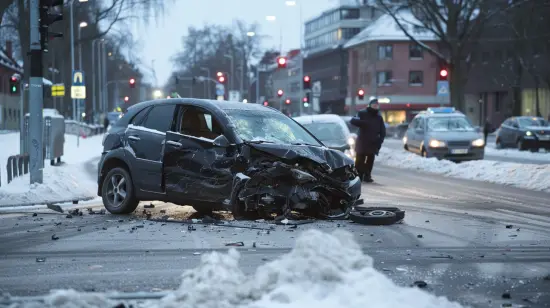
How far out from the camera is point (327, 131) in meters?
21.6

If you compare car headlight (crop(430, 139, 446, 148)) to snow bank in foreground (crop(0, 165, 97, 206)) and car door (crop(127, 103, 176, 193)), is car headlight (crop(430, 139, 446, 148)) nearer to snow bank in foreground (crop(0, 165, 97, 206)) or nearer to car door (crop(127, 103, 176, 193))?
snow bank in foreground (crop(0, 165, 97, 206))

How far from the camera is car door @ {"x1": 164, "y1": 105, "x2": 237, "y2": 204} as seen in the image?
37.1ft

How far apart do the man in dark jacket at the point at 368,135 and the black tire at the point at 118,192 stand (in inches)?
299

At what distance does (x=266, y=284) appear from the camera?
19.2ft

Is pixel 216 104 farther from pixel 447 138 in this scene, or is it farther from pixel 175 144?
pixel 447 138

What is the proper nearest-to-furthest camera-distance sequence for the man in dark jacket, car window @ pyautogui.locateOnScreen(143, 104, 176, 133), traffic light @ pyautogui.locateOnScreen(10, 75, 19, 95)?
car window @ pyautogui.locateOnScreen(143, 104, 176, 133) → the man in dark jacket → traffic light @ pyautogui.locateOnScreen(10, 75, 19, 95)

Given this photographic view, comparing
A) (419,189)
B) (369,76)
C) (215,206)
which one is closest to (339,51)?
(369,76)

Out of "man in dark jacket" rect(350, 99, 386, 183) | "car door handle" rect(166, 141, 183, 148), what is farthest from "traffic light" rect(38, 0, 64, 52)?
"man in dark jacket" rect(350, 99, 386, 183)

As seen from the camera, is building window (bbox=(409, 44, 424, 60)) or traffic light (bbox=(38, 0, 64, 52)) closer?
traffic light (bbox=(38, 0, 64, 52))

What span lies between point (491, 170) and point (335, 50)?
91645mm

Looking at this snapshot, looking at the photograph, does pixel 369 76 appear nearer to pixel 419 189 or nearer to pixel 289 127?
pixel 419 189

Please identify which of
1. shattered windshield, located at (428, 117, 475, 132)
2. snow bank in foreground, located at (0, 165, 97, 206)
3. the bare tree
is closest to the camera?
snow bank in foreground, located at (0, 165, 97, 206)

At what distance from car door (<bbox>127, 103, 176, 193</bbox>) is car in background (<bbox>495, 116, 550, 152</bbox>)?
30.2 meters

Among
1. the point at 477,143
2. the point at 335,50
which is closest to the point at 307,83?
the point at 477,143
